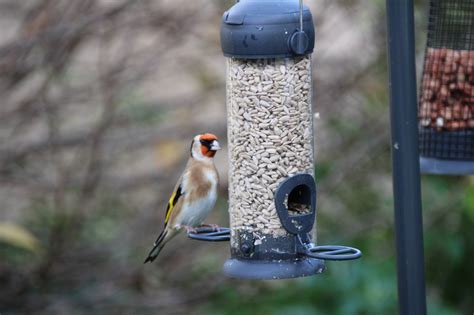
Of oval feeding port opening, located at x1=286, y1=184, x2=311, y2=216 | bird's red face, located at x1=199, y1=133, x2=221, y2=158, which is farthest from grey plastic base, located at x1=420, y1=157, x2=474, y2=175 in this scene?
bird's red face, located at x1=199, y1=133, x2=221, y2=158

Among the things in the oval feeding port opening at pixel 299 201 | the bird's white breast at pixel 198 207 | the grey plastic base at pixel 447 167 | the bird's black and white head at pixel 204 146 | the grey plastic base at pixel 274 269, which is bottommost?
the grey plastic base at pixel 274 269

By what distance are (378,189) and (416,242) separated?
5.09 m

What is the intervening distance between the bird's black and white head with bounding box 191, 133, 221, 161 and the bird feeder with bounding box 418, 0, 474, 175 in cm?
115

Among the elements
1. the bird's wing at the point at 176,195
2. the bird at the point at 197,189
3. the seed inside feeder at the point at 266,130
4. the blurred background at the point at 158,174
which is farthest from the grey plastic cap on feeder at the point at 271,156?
the blurred background at the point at 158,174

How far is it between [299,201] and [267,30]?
2.93ft

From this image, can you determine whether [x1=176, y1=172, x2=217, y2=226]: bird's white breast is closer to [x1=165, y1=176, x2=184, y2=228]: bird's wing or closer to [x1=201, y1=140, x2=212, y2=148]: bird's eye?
[x1=165, y1=176, x2=184, y2=228]: bird's wing

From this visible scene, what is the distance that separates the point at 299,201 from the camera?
474 cm

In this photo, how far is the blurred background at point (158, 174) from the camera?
754 cm

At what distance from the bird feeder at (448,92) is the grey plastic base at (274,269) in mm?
1065

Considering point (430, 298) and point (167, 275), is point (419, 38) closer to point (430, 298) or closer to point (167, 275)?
point (430, 298)

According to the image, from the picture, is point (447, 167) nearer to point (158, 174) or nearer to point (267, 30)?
point (267, 30)

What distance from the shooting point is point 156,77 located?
8125 millimetres

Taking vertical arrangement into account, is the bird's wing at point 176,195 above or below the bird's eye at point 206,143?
below

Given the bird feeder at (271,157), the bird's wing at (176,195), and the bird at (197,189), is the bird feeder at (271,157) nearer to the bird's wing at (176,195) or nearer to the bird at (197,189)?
the bird at (197,189)
